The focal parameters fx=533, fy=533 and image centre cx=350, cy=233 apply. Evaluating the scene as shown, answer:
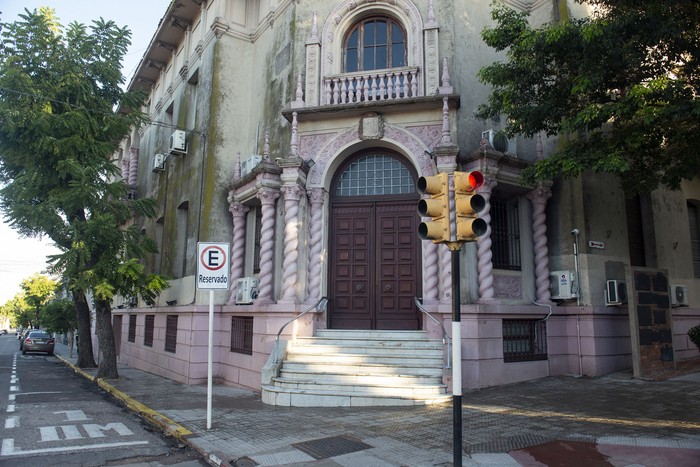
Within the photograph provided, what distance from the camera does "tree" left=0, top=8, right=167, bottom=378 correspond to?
601 inches

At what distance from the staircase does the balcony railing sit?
575cm

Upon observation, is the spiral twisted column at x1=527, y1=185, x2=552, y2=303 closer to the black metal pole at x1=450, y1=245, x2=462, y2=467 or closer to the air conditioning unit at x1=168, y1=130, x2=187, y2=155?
the black metal pole at x1=450, y1=245, x2=462, y2=467

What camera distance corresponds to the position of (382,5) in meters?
13.9

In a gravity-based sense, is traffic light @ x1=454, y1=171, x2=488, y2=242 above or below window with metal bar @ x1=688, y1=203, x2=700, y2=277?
below

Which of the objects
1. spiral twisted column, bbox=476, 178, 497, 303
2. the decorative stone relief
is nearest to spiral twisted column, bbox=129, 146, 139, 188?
spiral twisted column, bbox=476, 178, 497, 303

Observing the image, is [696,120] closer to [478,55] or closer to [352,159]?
[478,55]

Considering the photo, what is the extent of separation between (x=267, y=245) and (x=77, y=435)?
6.18 meters

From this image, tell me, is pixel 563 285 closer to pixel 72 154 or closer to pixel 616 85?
pixel 616 85

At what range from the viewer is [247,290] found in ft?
45.9

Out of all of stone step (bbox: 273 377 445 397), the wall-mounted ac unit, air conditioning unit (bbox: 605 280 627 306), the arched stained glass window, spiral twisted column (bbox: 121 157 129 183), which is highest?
spiral twisted column (bbox: 121 157 129 183)

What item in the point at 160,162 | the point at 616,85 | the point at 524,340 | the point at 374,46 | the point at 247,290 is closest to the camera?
the point at 616,85

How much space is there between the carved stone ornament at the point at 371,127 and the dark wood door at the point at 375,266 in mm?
1673

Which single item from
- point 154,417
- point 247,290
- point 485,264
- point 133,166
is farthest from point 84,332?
point 485,264

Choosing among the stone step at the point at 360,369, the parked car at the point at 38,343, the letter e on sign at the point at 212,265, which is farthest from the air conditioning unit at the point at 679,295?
the parked car at the point at 38,343
